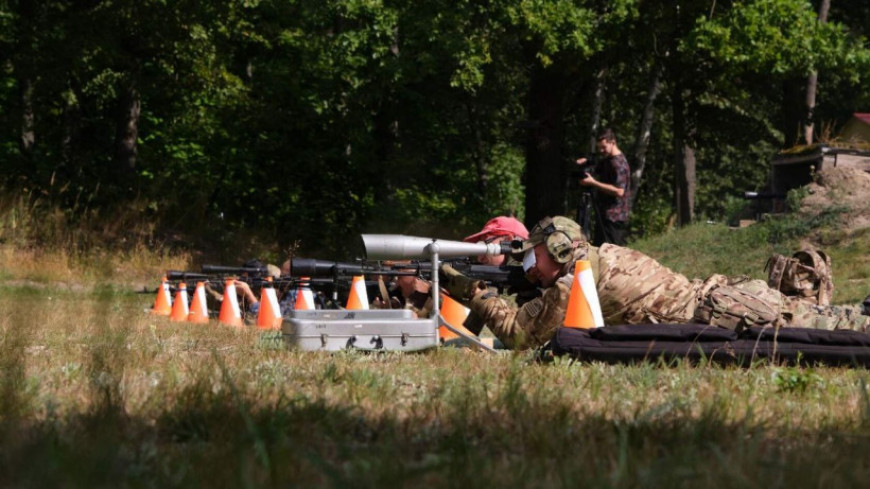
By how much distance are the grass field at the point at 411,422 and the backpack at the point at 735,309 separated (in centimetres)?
97

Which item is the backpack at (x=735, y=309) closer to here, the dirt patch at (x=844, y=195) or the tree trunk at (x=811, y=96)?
the dirt patch at (x=844, y=195)

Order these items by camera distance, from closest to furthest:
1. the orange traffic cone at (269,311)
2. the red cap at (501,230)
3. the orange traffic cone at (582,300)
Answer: the orange traffic cone at (582,300) → the red cap at (501,230) → the orange traffic cone at (269,311)

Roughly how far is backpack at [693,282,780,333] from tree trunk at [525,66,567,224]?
47.0ft

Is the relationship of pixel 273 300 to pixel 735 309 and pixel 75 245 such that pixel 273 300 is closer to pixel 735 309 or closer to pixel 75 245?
pixel 735 309

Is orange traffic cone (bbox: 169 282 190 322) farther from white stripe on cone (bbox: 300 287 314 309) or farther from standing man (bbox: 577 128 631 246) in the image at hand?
standing man (bbox: 577 128 631 246)

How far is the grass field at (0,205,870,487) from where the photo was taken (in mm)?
3109

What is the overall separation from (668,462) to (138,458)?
58.6 inches

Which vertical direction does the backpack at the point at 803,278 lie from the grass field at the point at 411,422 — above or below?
above

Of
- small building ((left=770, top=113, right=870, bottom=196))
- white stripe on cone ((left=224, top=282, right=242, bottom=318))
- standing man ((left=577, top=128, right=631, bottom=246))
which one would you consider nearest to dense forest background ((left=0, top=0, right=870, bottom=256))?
small building ((left=770, top=113, right=870, bottom=196))

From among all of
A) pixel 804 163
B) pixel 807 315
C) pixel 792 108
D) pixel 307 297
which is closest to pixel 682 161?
pixel 792 108

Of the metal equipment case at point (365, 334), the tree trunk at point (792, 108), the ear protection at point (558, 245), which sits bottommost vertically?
the metal equipment case at point (365, 334)

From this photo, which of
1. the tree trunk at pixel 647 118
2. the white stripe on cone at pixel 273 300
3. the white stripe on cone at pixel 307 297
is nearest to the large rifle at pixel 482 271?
the white stripe on cone at pixel 307 297

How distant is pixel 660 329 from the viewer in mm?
6090

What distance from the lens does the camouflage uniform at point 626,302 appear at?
697cm
